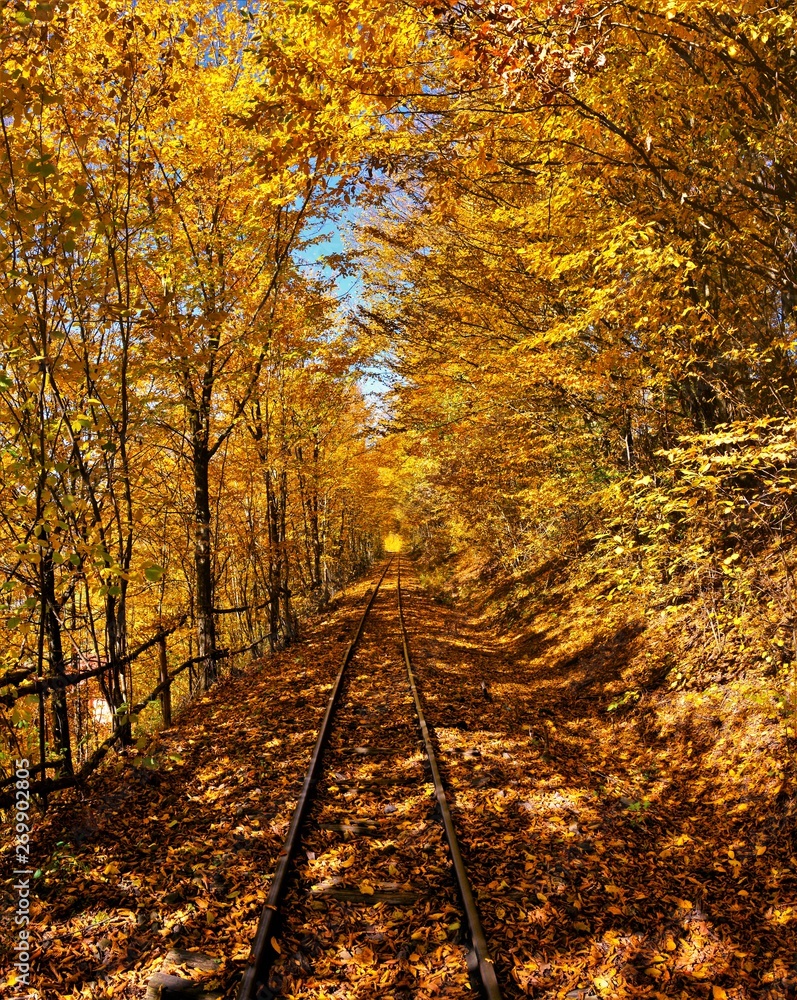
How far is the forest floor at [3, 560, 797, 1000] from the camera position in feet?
12.1

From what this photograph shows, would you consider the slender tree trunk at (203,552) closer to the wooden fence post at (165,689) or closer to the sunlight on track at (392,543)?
the wooden fence post at (165,689)

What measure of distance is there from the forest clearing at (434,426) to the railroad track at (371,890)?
0.03 metres

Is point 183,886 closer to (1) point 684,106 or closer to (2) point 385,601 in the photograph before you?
(1) point 684,106

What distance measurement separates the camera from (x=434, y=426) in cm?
1227

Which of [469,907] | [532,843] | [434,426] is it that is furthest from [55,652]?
[434,426]

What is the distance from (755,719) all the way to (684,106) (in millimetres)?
6437

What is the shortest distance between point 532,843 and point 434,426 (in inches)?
336

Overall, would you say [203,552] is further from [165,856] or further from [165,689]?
[165,856]

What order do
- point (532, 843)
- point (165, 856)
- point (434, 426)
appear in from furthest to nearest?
point (434, 426) → point (532, 843) → point (165, 856)

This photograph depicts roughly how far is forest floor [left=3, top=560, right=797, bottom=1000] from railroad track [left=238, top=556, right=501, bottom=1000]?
0.62 feet

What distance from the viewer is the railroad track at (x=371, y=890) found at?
11.5 ft

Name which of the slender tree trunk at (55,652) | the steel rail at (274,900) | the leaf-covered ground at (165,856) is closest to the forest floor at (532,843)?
the leaf-covered ground at (165,856)

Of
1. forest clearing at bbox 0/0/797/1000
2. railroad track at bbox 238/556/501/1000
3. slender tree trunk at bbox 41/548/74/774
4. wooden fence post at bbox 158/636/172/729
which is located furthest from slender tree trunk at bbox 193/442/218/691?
railroad track at bbox 238/556/501/1000

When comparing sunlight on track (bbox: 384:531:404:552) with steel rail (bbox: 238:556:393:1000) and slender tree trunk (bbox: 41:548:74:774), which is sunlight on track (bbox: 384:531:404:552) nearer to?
slender tree trunk (bbox: 41:548:74:774)
